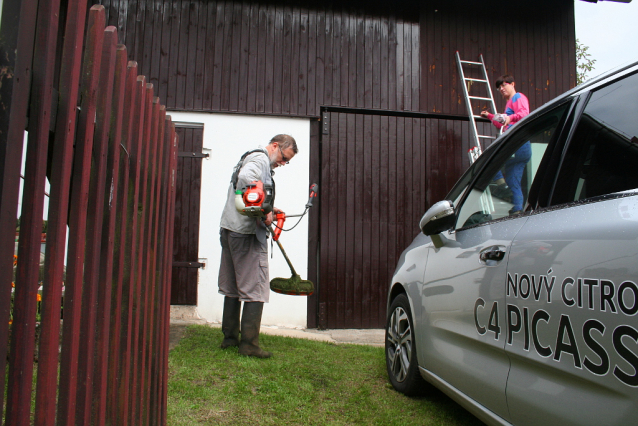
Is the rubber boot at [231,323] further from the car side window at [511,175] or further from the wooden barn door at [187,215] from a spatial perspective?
the car side window at [511,175]

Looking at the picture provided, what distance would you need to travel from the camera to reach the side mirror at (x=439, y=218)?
8.11 feet

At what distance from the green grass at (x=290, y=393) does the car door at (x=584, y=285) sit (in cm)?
118

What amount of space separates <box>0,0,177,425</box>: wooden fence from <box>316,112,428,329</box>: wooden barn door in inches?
165

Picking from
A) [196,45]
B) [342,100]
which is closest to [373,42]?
[342,100]

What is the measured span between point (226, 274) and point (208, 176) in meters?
2.35

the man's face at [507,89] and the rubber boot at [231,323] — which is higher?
the man's face at [507,89]

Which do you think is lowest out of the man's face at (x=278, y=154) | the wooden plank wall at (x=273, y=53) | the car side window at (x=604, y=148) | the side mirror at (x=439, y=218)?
the side mirror at (x=439, y=218)

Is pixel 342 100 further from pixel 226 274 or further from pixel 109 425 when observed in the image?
pixel 109 425

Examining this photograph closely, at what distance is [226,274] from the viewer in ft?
13.4

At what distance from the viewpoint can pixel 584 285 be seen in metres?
1.40

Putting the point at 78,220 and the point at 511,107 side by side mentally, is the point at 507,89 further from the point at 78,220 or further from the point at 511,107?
the point at 78,220

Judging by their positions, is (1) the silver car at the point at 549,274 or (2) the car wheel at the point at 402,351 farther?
(2) the car wheel at the point at 402,351

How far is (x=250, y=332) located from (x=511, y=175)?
239 cm

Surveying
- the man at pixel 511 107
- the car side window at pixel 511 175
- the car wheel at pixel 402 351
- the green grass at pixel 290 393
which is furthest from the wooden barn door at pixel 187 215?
the car side window at pixel 511 175
